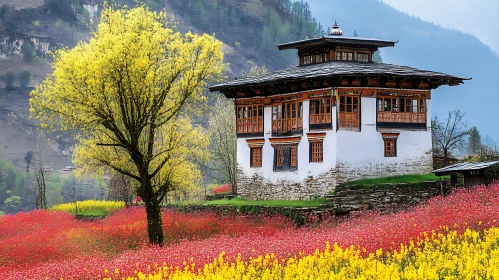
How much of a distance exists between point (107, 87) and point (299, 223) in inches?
499

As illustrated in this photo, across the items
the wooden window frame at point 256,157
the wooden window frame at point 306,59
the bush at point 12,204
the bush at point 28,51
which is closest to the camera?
the wooden window frame at point 256,157

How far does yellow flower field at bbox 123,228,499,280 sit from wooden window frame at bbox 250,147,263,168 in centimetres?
2500

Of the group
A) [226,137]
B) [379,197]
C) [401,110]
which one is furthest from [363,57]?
[226,137]

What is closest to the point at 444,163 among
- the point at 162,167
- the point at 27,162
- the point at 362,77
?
the point at 362,77

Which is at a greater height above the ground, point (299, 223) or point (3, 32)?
point (3, 32)

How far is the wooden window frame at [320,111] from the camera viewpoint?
123 feet

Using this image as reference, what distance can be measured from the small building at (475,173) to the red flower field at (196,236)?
2.14 meters

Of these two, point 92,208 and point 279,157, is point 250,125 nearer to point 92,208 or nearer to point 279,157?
point 279,157

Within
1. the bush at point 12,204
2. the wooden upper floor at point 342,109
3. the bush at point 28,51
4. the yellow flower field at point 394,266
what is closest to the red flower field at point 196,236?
the yellow flower field at point 394,266

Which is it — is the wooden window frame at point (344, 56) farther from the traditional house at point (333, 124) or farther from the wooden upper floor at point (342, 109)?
the wooden upper floor at point (342, 109)

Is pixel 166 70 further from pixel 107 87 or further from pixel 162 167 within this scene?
pixel 162 167

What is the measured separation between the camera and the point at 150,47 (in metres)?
26.3

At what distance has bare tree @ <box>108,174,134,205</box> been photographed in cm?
4828

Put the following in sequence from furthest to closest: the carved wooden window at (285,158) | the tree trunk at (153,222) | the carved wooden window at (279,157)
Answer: the carved wooden window at (279,157), the carved wooden window at (285,158), the tree trunk at (153,222)
